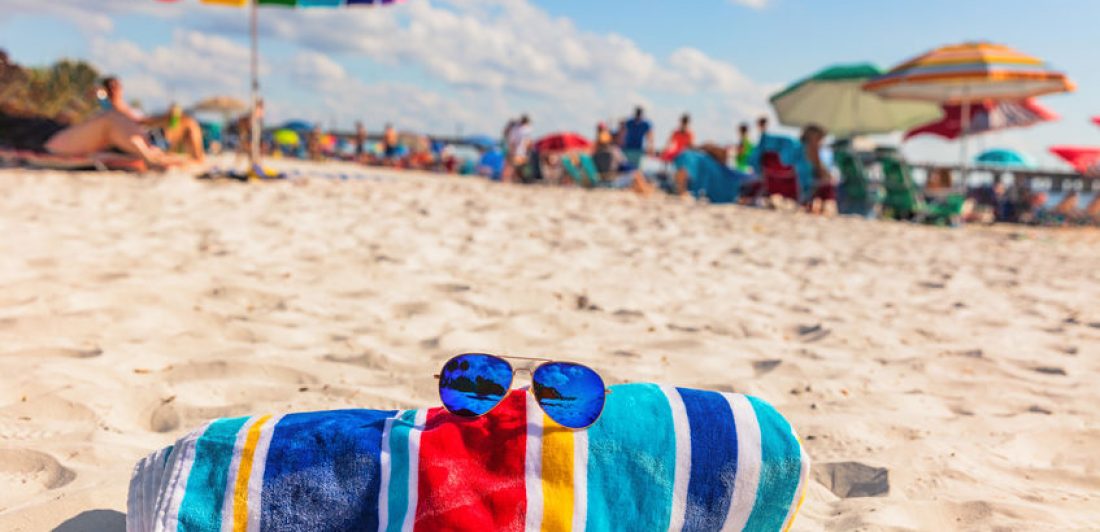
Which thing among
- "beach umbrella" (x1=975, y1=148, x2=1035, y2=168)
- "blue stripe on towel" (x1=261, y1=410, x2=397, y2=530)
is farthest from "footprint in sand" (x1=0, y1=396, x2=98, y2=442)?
"beach umbrella" (x1=975, y1=148, x2=1035, y2=168)

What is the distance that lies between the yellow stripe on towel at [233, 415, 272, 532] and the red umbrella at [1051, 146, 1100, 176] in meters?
13.9

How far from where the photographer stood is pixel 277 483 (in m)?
0.93

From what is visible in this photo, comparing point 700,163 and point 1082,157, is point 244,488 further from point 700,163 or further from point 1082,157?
point 1082,157

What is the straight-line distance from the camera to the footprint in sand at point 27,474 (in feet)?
4.22

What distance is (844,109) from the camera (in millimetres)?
11117

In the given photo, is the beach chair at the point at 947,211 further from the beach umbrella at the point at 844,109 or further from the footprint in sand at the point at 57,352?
the footprint in sand at the point at 57,352

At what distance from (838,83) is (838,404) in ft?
32.1

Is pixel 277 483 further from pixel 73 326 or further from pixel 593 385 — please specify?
pixel 73 326

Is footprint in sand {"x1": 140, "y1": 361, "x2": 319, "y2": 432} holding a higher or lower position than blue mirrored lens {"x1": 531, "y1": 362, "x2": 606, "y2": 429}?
lower

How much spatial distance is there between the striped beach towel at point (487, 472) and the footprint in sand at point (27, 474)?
0.48m

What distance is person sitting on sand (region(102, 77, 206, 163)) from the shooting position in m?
6.82

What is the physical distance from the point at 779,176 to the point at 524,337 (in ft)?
24.9

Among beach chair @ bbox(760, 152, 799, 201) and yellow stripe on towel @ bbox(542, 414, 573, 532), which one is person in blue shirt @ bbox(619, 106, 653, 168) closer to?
beach chair @ bbox(760, 152, 799, 201)

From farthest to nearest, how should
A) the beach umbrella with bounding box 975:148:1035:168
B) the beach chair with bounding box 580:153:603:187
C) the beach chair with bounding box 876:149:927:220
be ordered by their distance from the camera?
the beach umbrella with bounding box 975:148:1035:168, the beach chair with bounding box 580:153:603:187, the beach chair with bounding box 876:149:927:220
